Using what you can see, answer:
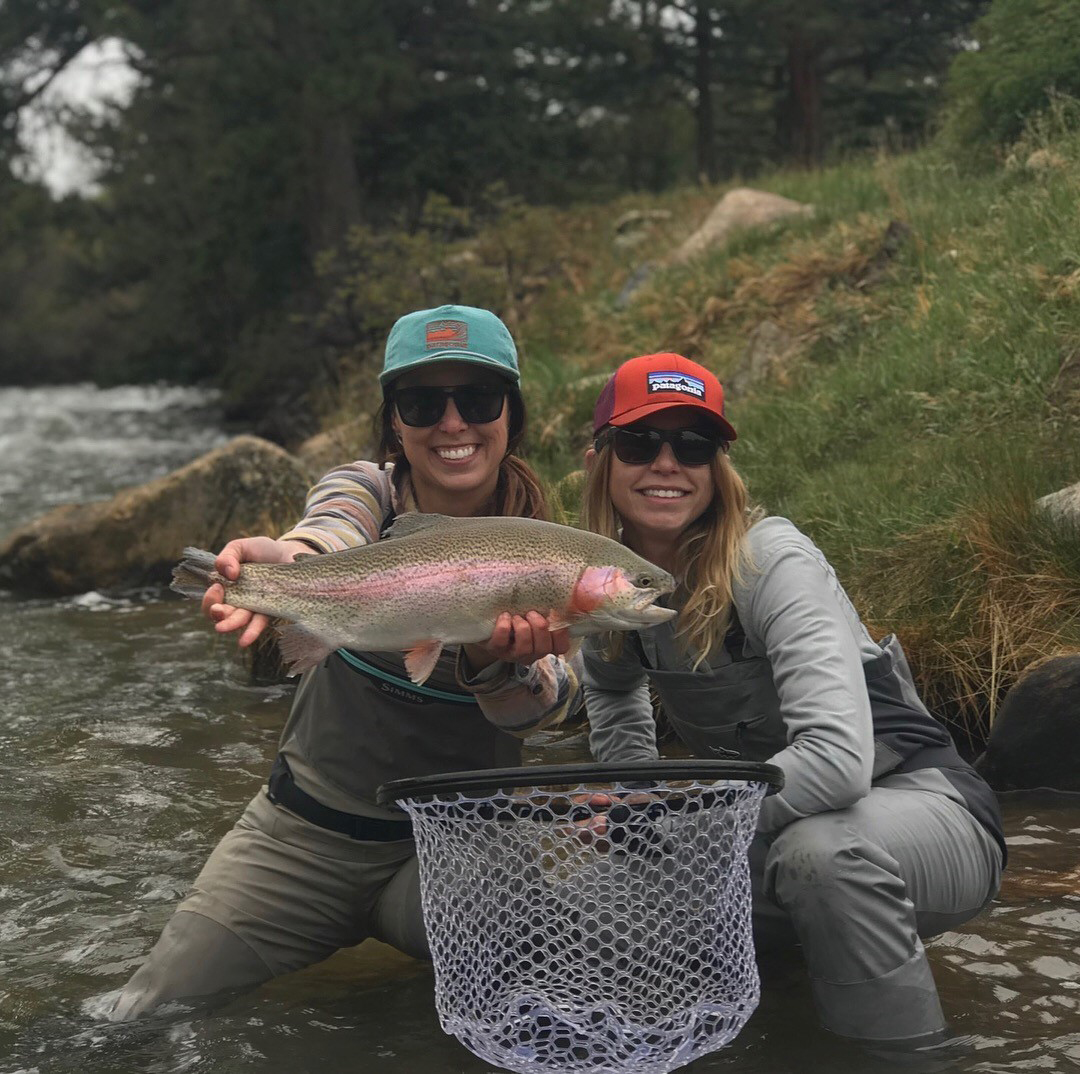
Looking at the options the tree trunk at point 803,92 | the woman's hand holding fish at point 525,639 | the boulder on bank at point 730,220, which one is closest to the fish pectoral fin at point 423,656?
the woman's hand holding fish at point 525,639

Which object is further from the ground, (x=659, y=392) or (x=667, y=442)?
(x=659, y=392)

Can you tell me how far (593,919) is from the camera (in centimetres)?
345

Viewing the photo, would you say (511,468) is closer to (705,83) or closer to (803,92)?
(803,92)

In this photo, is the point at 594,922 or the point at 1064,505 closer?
the point at 594,922

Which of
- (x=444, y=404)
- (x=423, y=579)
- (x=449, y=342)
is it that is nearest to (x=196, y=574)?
(x=423, y=579)

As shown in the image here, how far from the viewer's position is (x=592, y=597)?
3.38m

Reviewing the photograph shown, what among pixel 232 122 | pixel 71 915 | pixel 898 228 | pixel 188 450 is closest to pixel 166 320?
pixel 232 122

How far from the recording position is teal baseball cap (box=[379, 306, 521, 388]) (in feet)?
→ 13.0

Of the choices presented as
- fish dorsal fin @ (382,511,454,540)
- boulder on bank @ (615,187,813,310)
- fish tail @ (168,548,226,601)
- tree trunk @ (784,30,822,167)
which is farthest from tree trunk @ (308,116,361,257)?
fish tail @ (168,548,226,601)

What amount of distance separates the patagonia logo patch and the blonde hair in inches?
7.6

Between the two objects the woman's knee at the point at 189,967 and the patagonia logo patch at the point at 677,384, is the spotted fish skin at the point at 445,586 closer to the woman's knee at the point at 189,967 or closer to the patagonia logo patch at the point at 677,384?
the patagonia logo patch at the point at 677,384

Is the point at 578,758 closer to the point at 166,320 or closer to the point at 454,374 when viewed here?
the point at 454,374

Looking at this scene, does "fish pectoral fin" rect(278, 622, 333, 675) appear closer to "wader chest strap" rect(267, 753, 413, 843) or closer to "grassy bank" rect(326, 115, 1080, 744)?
"wader chest strap" rect(267, 753, 413, 843)

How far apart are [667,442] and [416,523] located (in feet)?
2.54
